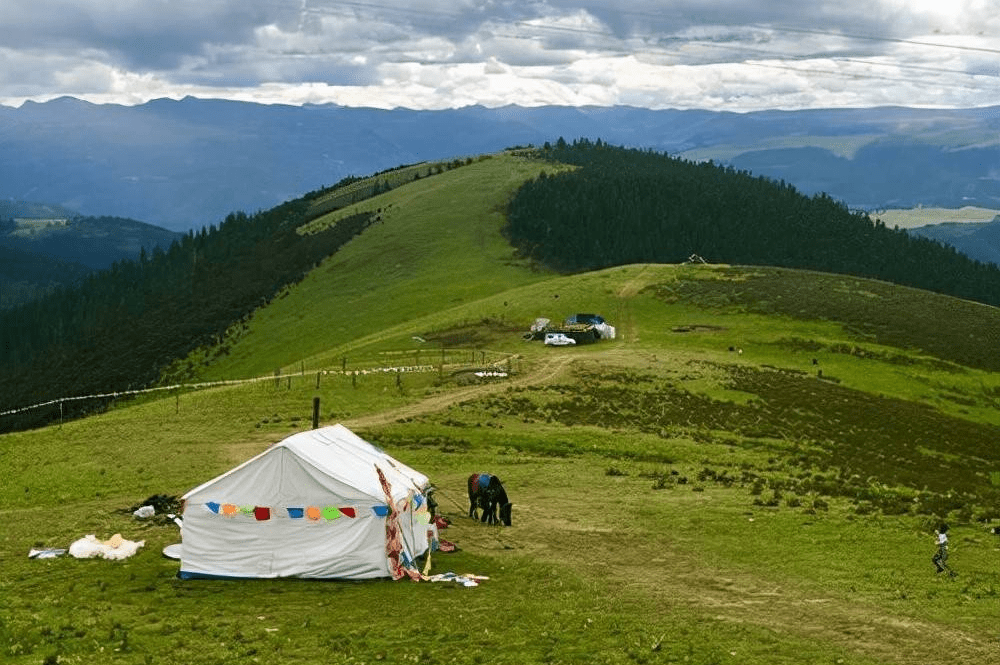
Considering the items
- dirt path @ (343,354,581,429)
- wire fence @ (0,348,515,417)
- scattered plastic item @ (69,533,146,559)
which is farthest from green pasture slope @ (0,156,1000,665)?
scattered plastic item @ (69,533,146,559)

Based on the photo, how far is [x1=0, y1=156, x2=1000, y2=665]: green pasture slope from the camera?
25344mm

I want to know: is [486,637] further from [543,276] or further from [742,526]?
[543,276]

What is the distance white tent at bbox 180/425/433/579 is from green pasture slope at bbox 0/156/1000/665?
2.50ft

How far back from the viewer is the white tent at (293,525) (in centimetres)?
3161

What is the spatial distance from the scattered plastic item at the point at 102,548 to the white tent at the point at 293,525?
282cm

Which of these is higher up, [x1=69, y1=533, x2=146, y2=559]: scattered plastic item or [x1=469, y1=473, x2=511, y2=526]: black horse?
[x1=469, y1=473, x2=511, y2=526]: black horse

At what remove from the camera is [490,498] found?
36.8m

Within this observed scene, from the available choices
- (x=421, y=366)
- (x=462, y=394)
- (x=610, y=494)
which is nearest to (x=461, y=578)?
(x=610, y=494)

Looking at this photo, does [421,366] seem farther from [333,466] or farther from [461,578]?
[461,578]

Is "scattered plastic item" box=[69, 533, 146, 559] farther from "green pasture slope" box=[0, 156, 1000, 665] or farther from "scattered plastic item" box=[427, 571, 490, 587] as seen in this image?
"scattered plastic item" box=[427, 571, 490, 587]

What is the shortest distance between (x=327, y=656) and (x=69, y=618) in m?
7.60

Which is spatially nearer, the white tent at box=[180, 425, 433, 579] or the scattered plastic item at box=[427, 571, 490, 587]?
the scattered plastic item at box=[427, 571, 490, 587]

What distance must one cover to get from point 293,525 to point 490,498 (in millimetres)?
7938

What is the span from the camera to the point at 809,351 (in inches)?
3465
